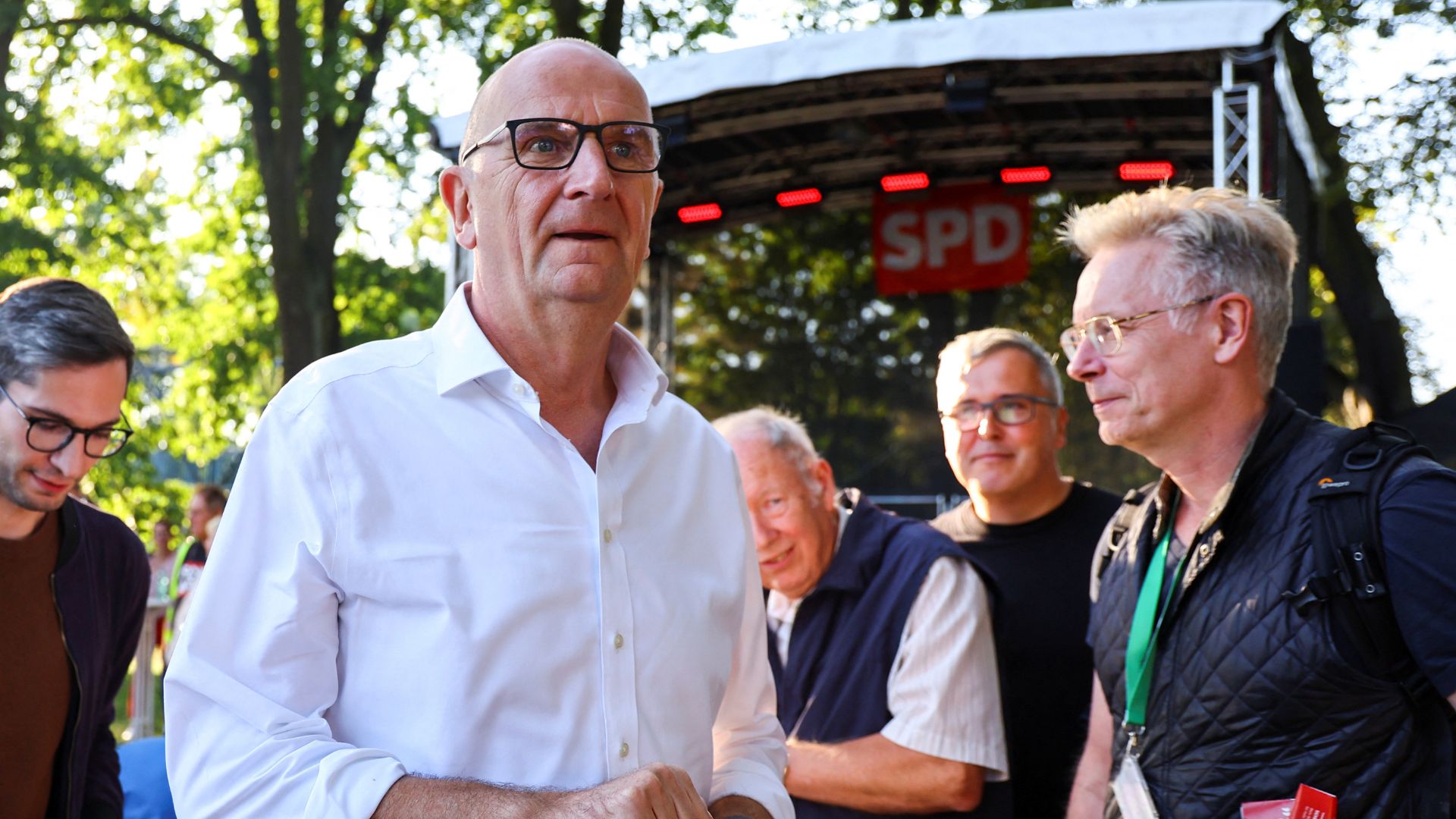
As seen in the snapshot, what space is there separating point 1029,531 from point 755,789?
1864 millimetres

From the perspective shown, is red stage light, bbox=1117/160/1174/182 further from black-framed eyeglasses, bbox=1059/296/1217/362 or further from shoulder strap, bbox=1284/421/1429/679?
shoulder strap, bbox=1284/421/1429/679

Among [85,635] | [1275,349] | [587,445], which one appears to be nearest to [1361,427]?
[1275,349]

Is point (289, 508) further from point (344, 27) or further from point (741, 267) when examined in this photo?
point (344, 27)

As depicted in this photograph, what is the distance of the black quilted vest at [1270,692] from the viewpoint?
190cm

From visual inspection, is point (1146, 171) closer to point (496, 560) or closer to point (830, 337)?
point (830, 337)

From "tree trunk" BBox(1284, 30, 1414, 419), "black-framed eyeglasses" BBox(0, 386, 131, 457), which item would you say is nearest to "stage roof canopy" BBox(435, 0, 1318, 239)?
"tree trunk" BBox(1284, 30, 1414, 419)

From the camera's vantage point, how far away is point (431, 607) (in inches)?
58.4

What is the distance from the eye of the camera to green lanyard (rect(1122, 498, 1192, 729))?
222cm

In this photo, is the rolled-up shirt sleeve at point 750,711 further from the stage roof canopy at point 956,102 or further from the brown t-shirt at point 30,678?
the stage roof canopy at point 956,102

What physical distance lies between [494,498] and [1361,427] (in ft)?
4.82

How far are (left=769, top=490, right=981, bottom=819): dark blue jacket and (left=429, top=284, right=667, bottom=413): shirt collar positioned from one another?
116 cm

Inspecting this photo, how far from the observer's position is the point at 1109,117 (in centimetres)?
827

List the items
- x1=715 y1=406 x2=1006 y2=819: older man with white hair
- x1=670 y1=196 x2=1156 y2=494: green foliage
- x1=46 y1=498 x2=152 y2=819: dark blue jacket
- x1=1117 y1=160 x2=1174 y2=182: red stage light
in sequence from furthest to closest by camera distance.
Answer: x1=670 y1=196 x2=1156 y2=494: green foliage, x1=1117 y1=160 x2=1174 y2=182: red stage light, x1=715 y1=406 x2=1006 y2=819: older man with white hair, x1=46 y1=498 x2=152 y2=819: dark blue jacket

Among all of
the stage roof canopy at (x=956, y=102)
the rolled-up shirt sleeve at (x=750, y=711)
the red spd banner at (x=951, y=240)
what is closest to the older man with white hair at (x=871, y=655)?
the rolled-up shirt sleeve at (x=750, y=711)
